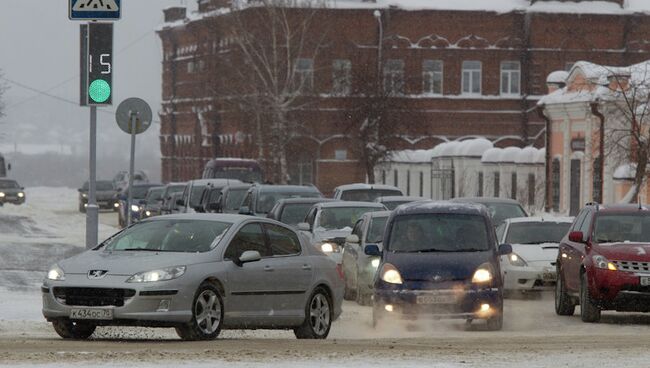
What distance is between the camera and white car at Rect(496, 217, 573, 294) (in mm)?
27875

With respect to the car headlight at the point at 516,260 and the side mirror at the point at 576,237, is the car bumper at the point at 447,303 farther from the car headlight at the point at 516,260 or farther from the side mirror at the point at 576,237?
the car headlight at the point at 516,260

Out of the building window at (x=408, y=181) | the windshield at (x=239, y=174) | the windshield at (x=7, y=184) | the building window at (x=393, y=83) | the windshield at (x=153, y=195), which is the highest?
the building window at (x=393, y=83)

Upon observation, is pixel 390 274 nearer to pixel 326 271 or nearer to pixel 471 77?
pixel 326 271

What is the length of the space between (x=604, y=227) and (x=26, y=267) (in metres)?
13.6

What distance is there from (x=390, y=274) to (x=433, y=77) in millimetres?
67632

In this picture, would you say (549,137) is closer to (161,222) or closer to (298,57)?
(298,57)

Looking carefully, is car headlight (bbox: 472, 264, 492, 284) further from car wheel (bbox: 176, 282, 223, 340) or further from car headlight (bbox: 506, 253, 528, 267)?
car headlight (bbox: 506, 253, 528, 267)

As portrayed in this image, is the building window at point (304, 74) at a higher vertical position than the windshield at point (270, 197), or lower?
higher

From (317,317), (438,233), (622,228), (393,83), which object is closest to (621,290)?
(622,228)

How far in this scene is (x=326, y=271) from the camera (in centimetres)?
1934

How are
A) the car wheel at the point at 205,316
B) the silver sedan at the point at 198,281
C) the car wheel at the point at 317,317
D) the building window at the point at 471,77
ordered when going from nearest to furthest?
the silver sedan at the point at 198,281 < the car wheel at the point at 205,316 < the car wheel at the point at 317,317 < the building window at the point at 471,77

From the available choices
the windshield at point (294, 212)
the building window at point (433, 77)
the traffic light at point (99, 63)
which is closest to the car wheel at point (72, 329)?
the traffic light at point (99, 63)

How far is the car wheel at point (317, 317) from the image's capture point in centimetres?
1889

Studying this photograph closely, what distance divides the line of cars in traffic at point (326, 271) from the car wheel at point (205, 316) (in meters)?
0.02
